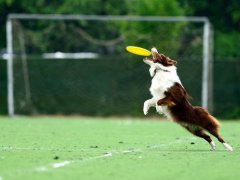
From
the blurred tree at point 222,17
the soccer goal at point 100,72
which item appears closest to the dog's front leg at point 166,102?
the soccer goal at point 100,72

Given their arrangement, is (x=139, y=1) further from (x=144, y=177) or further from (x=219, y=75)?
(x=144, y=177)

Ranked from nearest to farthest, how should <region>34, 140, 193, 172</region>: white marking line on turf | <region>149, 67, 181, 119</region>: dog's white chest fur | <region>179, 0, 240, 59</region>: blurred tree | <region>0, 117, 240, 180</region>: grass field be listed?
<region>0, 117, 240, 180</region>: grass field < <region>34, 140, 193, 172</region>: white marking line on turf < <region>149, 67, 181, 119</region>: dog's white chest fur < <region>179, 0, 240, 59</region>: blurred tree

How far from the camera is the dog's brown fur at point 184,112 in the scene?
16.0 metres

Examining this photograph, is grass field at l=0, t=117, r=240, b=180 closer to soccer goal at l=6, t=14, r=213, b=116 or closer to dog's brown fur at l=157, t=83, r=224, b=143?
dog's brown fur at l=157, t=83, r=224, b=143

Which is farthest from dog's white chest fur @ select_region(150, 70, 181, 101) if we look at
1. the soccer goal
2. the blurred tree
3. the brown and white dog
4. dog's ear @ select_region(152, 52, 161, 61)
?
the blurred tree

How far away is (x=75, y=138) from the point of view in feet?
64.4

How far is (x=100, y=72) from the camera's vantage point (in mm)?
33312

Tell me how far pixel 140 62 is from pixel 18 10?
17524 mm

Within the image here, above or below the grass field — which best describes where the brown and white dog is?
above

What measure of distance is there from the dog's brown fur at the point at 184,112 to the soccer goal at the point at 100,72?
15.9 m

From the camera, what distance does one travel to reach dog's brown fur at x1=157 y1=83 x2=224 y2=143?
16031 millimetres

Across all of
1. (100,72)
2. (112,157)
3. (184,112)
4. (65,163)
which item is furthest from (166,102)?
(100,72)

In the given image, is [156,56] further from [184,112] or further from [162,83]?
[184,112]

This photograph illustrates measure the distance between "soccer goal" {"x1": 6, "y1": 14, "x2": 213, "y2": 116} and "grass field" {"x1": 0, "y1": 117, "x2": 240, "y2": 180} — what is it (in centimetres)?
1100
